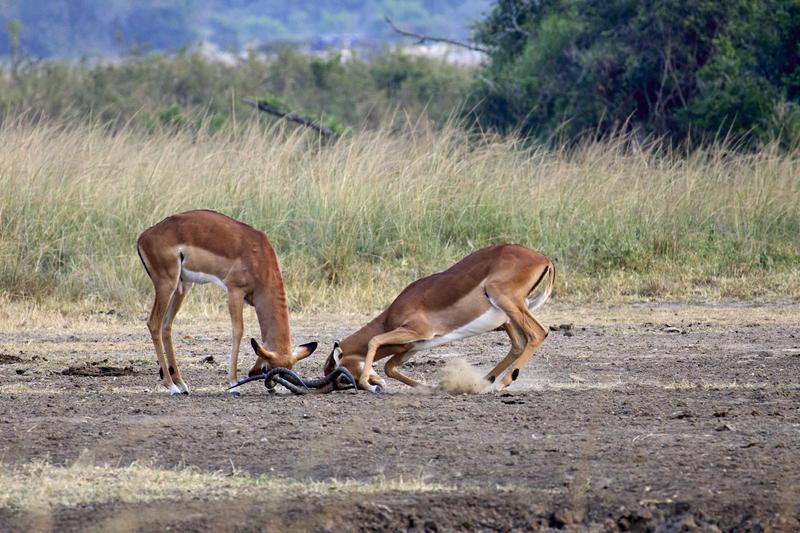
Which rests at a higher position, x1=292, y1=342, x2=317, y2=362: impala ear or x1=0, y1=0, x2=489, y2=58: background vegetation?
x1=292, y1=342, x2=317, y2=362: impala ear

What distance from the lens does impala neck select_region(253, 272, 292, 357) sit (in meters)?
8.05

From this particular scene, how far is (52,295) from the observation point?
1255cm

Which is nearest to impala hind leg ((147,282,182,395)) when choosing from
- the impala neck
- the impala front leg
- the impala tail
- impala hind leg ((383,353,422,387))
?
the impala front leg

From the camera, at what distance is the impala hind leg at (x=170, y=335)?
812cm

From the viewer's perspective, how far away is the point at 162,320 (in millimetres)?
8156

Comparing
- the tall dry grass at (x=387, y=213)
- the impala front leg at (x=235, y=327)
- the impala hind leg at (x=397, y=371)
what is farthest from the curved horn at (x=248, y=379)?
the tall dry grass at (x=387, y=213)

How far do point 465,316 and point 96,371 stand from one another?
2556 millimetres

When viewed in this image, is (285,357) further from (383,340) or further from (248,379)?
(383,340)

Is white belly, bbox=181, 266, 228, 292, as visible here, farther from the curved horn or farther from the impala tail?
the impala tail

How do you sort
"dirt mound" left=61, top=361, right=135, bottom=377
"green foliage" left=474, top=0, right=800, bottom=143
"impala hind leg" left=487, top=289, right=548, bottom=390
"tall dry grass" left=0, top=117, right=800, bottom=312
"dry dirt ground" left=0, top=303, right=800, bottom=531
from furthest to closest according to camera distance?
1. "green foliage" left=474, top=0, right=800, bottom=143
2. "tall dry grass" left=0, top=117, right=800, bottom=312
3. "dirt mound" left=61, top=361, right=135, bottom=377
4. "impala hind leg" left=487, top=289, right=548, bottom=390
5. "dry dirt ground" left=0, top=303, right=800, bottom=531

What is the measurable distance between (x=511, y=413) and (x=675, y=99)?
1353 cm

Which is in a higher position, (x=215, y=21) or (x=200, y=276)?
(x=200, y=276)

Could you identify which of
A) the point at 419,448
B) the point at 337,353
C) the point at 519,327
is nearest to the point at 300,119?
the point at 337,353

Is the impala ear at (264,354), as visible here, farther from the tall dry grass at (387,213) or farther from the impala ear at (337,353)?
the tall dry grass at (387,213)
